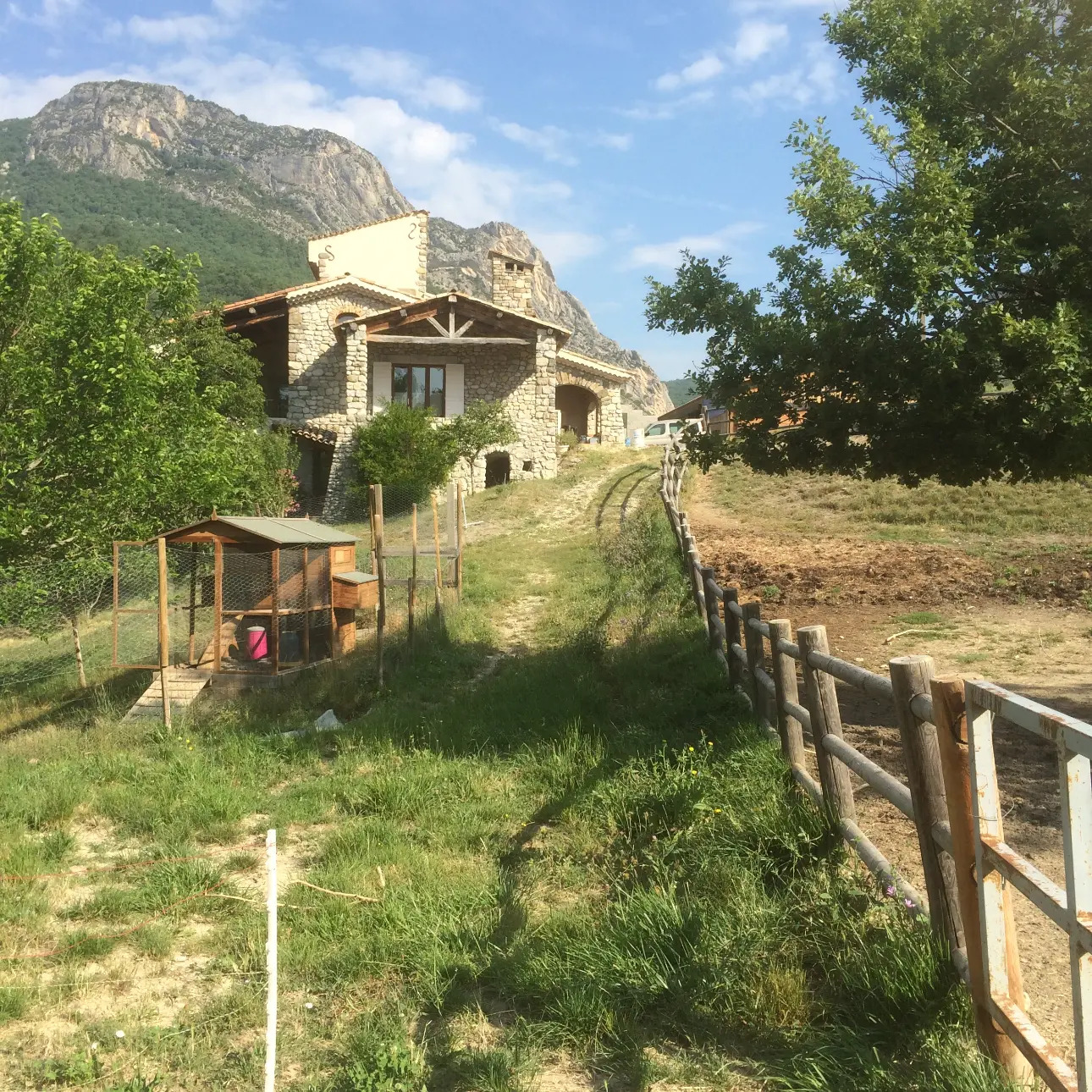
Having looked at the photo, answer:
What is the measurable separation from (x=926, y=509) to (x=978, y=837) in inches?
738

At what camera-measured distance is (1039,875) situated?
2791mm

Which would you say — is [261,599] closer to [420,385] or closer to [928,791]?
[928,791]

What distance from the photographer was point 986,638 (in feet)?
34.7

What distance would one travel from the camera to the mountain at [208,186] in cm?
8500

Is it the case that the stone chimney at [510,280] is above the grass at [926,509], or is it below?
above

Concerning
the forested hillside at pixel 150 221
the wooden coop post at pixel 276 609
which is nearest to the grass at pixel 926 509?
the wooden coop post at pixel 276 609

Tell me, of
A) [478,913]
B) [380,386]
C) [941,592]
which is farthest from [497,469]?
[478,913]

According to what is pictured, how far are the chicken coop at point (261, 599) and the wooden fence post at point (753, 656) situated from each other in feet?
24.6

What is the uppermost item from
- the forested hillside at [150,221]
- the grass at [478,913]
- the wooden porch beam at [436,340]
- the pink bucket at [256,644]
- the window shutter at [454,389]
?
the forested hillside at [150,221]

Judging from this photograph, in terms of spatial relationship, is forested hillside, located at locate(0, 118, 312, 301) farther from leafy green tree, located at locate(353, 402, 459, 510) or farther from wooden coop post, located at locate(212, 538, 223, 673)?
A: wooden coop post, located at locate(212, 538, 223, 673)

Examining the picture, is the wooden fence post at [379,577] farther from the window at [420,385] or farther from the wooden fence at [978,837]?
the window at [420,385]

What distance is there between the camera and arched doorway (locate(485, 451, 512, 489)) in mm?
32031

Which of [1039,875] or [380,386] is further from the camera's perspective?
[380,386]

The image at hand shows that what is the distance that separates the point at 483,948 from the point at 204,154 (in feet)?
463
